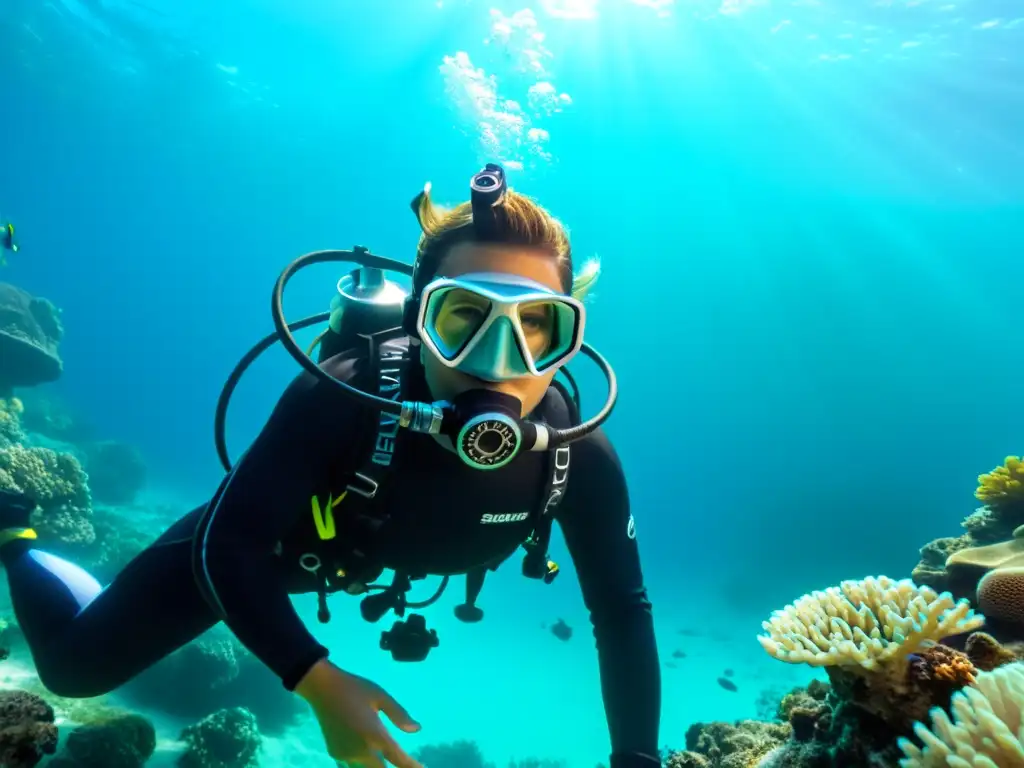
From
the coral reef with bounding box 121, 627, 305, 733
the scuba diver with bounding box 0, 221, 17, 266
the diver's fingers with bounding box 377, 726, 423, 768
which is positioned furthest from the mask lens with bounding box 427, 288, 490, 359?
the scuba diver with bounding box 0, 221, 17, 266

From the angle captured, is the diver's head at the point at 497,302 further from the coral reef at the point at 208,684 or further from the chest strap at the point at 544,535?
the coral reef at the point at 208,684

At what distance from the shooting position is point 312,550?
123 inches

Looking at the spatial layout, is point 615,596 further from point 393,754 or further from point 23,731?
point 23,731

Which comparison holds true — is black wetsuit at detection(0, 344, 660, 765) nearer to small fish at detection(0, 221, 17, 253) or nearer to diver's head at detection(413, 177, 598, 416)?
diver's head at detection(413, 177, 598, 416)

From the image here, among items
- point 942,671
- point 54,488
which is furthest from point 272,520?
point 54,488

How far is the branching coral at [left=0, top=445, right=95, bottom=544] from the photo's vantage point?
10.9m

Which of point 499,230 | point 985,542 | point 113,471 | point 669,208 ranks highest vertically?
point 669,208

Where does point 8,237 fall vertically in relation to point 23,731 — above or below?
above

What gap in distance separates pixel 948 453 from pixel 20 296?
68.0m

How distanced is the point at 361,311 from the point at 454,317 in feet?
3.20

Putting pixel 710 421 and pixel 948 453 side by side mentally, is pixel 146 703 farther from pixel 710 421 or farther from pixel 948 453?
pixel 710 421

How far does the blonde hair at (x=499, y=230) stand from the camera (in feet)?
8.91

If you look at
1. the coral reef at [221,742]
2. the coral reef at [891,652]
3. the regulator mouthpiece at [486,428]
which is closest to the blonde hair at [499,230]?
the regulator mouthpiece at [486,428]

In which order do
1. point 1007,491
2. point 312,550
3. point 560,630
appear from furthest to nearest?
1. point 560,630
2. point 1007,491
3. point 312,550
